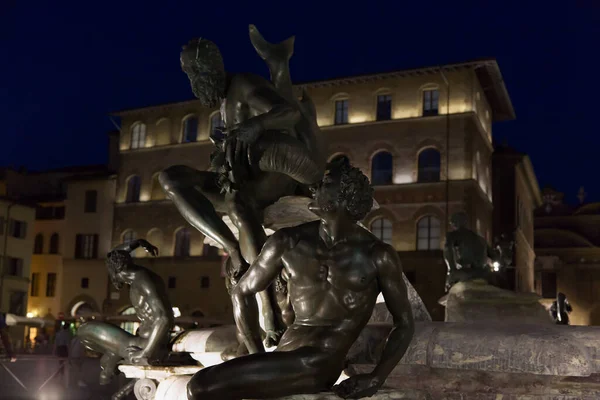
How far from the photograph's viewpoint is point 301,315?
10.7 feet

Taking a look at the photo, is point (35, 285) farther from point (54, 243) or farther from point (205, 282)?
point (205, 282)

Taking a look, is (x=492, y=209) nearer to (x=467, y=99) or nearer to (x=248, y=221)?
(x=467, y=99)

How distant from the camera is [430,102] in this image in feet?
121

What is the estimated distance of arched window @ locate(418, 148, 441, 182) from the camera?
36438 mm

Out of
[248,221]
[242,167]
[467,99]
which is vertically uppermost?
[467,99]

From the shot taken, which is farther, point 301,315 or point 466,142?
point 466,142

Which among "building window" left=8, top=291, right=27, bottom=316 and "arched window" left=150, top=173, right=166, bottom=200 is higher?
"arched window" left=150, top=173, right=166, bottom=200

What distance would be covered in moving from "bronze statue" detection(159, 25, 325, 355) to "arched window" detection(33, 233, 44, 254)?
46163 millimetres

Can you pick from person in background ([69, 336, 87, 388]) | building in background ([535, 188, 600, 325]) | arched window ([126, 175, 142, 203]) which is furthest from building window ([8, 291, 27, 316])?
building in background ([535, 188, 600, 325])

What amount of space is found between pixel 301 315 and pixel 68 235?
45737mm

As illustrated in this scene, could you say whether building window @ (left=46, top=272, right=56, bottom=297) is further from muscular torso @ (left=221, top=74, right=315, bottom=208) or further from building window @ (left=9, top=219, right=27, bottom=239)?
muscular torso @ (left=221, top=74, right=315, bottom=208)

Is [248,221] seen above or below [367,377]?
above

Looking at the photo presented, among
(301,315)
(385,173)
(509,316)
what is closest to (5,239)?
(385,173)

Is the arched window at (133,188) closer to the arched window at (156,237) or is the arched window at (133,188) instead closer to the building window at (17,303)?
the arched window at (156,237)
